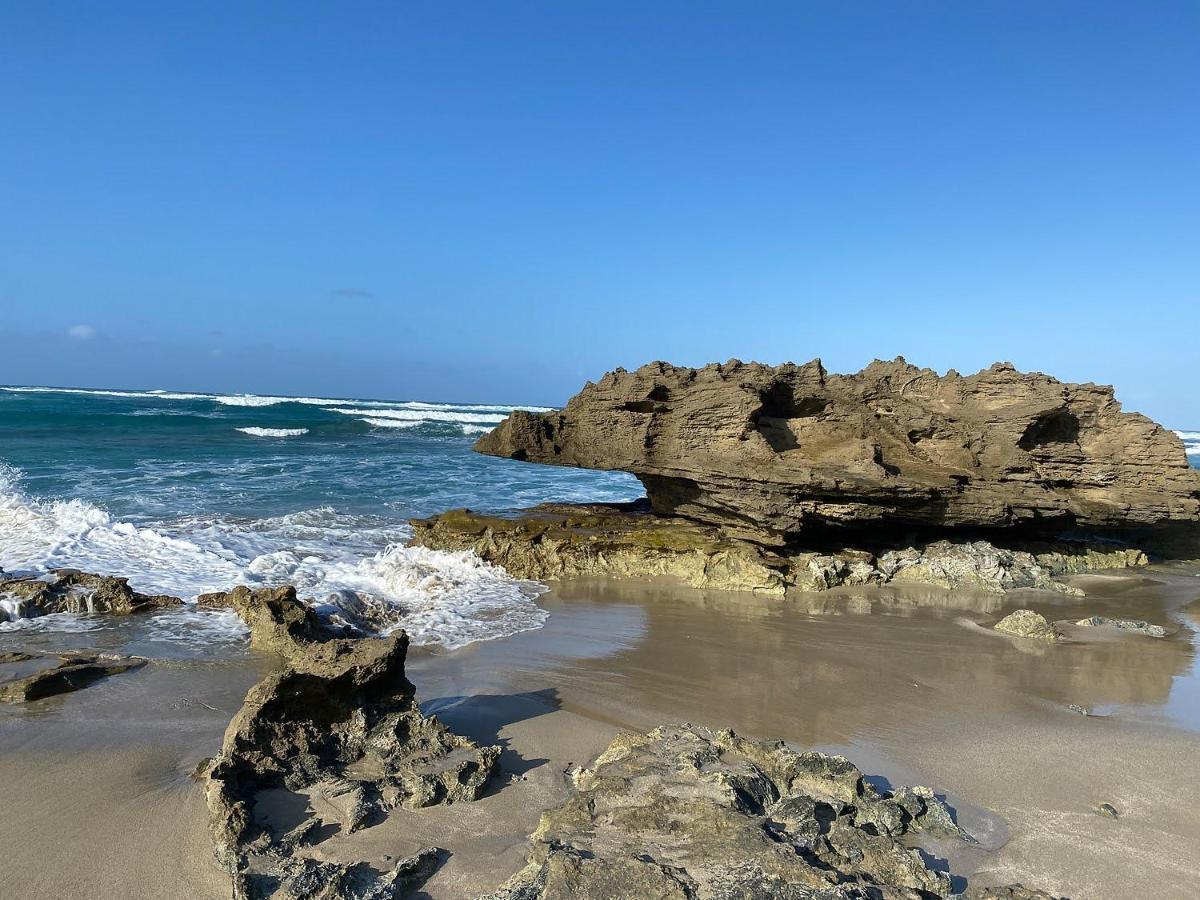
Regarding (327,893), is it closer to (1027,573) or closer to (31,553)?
(31,553)

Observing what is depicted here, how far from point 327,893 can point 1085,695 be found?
20.6 ft

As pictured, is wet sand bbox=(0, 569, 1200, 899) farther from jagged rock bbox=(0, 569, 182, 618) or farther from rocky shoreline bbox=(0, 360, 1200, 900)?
jagged rock bbox=(0, 569, 182, 618)

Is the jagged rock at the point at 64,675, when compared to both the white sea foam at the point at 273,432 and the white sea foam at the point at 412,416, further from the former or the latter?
the white sea foam at the point at 412,416

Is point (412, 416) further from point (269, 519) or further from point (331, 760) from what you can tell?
point (331, 760)

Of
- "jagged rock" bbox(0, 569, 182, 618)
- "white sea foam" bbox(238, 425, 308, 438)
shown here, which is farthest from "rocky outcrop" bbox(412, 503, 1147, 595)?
"white sea foam" bbox(238, 425, 308, 438)

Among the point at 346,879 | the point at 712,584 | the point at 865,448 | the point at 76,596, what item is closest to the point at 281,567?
the point at 76,596

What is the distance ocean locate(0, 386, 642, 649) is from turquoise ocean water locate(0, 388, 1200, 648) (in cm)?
3

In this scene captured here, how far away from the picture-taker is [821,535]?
10961 millimetres

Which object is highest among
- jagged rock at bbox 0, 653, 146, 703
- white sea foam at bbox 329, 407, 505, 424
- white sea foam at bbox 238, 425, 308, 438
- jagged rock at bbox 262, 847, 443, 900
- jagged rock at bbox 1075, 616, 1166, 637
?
white sea foam at bbox 329, 407, 505, 424

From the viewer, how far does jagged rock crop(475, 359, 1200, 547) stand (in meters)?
9.66

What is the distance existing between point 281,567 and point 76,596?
2.38 metres

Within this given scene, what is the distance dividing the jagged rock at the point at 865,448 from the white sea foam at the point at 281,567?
8.34ft

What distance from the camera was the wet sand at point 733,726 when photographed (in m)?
3.47

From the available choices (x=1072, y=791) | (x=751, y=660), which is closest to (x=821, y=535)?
(x=751, y=660)
